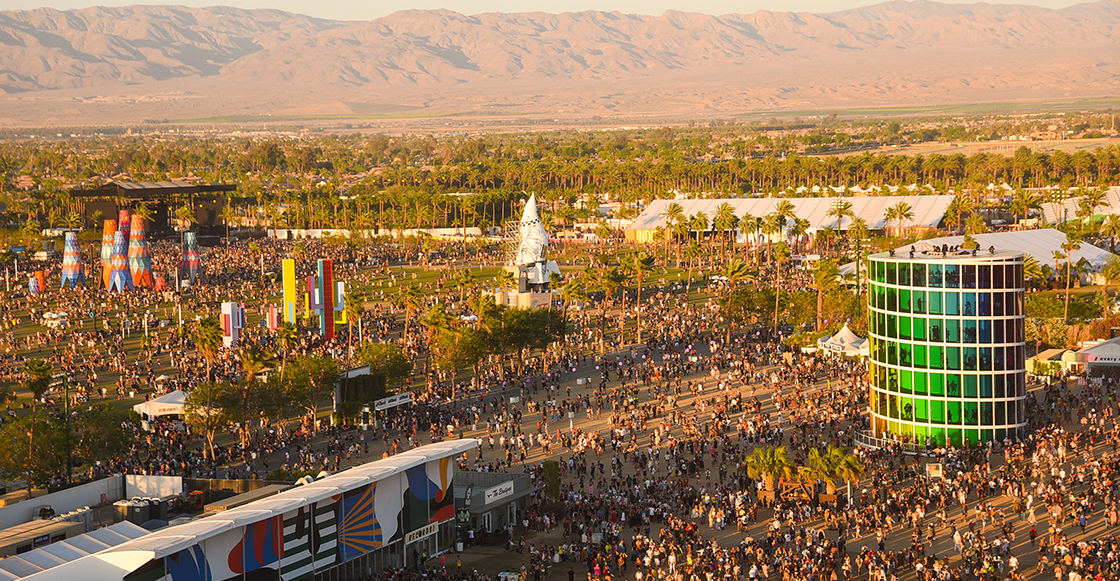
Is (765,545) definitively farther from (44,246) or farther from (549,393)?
(44,246)

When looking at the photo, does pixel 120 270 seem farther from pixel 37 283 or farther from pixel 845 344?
pixel 845 344

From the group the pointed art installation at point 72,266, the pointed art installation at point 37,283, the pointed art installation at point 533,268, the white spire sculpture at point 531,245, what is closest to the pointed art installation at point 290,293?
the pointed art installation at point 533,268

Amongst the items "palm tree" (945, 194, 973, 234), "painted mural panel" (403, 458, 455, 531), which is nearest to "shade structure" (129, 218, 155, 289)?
"painted mural panel" (403, 458, 455, 531)

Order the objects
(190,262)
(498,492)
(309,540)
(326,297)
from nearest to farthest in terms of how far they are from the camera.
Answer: (309,540) < (498,492) < (326,297) < (190,262)

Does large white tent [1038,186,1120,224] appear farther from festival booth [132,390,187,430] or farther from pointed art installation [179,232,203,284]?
festival booth [132,390,187,430]

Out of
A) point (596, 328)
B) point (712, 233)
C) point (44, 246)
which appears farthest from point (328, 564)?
point (44, 246)

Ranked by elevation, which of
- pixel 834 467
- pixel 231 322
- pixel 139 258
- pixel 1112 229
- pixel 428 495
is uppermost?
pixel 1112 229

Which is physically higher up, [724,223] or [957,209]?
[957,209]

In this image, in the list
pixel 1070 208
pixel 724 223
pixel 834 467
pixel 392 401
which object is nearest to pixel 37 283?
pixel 392 401
